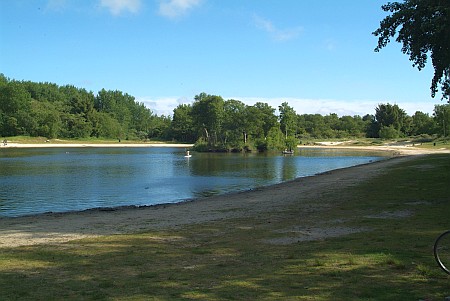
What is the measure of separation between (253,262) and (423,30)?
1361 cm

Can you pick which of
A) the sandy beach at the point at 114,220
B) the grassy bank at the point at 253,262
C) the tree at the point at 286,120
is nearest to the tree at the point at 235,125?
the tree at the point at 286,120

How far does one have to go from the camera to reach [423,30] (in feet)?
58.3

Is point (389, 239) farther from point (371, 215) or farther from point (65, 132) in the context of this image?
point (65, 132)

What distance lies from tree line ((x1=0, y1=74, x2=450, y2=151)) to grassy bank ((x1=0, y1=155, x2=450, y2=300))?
96799 millimetres

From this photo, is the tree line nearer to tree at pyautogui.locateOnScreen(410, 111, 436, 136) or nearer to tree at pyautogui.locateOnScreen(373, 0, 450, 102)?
tree at pyautogui.locateOnScreen(410, 111, 436, 136)

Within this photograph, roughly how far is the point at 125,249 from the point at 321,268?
209 inches

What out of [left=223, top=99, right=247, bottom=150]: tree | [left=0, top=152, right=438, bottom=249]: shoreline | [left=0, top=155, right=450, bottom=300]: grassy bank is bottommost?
[left=0, top=152, right=438, bottom=249]: shoreline

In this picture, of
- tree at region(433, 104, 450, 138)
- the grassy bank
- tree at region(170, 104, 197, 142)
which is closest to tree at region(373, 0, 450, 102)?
the grassy bank

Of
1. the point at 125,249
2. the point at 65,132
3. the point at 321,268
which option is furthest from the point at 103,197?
the point at 65,132

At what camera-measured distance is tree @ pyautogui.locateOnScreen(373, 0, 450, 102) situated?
17.2 meters

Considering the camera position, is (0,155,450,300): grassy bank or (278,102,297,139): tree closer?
(0,155,450,300): grassy bank

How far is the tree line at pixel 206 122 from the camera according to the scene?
113m

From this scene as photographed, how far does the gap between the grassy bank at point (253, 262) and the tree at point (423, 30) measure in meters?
7.02

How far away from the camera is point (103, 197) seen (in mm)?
29109
